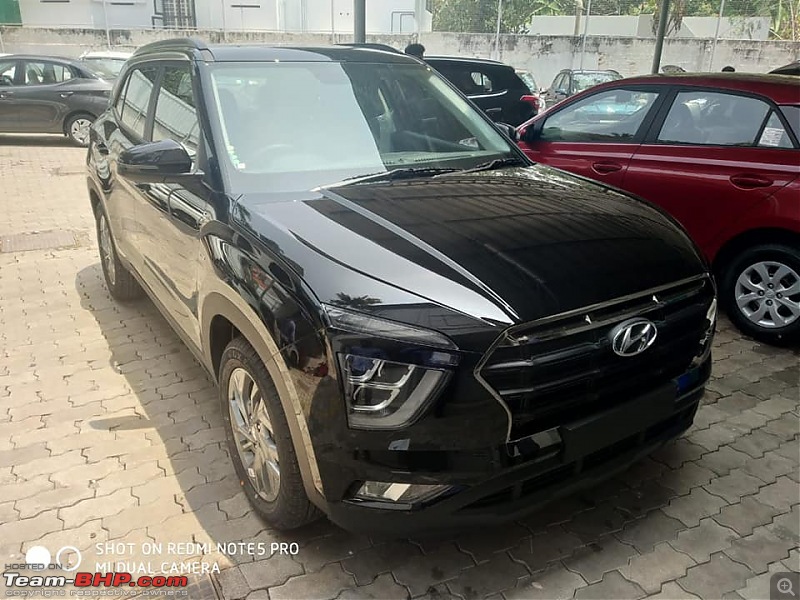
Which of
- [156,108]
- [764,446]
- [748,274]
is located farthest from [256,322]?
[748,274]

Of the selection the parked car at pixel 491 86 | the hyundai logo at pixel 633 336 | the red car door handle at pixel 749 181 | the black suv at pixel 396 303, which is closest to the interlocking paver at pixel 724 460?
the black suv at pixel 396 303

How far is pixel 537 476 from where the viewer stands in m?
2.08

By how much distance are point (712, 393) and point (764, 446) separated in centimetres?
53

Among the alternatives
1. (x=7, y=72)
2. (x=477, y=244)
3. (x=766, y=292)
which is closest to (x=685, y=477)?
(x=477, y=244)

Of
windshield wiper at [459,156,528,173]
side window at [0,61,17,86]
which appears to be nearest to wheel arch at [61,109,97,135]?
A: side window at [0,61,17,86]

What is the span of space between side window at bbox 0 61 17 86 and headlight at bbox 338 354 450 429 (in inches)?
522

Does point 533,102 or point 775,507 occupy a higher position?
point 533,102

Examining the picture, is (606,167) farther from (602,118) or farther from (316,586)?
(316,586)

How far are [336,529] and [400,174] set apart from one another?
157cm

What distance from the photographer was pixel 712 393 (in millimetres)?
3686

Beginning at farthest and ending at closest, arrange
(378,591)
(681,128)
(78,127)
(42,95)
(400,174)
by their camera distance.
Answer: (78,127), (42,95), (681,128), (400,174), (378,591)

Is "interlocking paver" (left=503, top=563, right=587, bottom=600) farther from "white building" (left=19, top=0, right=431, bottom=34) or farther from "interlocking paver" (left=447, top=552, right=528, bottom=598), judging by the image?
"white building" (left=19, top=0, right=431, bottom=34)

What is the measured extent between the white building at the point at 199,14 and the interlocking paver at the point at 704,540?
24748mm

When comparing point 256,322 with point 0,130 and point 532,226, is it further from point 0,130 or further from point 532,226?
point 0,130
